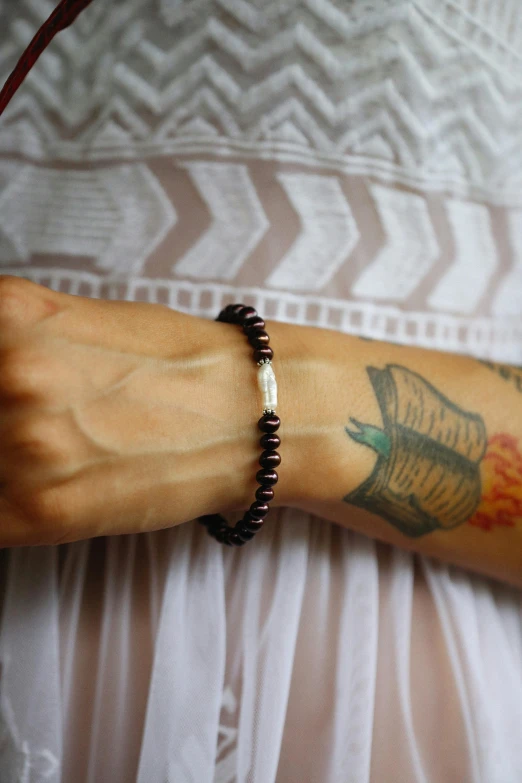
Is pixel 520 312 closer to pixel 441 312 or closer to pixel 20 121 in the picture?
pixel 441 312

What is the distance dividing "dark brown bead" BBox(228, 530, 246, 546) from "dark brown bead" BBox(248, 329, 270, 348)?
18cm

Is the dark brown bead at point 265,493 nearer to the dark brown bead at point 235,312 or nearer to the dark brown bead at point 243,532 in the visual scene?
the dark brown bead at point 243,532

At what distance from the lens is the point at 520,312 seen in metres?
0.74

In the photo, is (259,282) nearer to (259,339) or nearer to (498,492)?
(259,339)

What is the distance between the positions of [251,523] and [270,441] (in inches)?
3.3

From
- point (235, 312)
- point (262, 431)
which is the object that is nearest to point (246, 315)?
point (235, 312)

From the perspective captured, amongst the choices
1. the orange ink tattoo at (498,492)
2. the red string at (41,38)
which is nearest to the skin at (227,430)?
the orange ink tattoo at (498,492)

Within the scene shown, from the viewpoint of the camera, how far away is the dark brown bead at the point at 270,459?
1.73 ft

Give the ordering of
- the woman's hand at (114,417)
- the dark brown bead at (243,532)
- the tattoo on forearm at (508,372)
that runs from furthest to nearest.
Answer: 1. the tattoo on forearm at (508,372)
2. the dark brown bead at (243,532)
3. the woman's hand at (114,417)

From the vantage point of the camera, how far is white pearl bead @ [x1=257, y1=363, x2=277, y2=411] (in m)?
0.53

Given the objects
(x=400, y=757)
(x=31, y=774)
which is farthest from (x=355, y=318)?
(x=31, y=774)

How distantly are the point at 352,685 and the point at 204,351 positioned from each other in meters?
0.36

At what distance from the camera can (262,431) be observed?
533 mm

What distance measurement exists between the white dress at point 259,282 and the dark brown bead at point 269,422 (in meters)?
0.15
